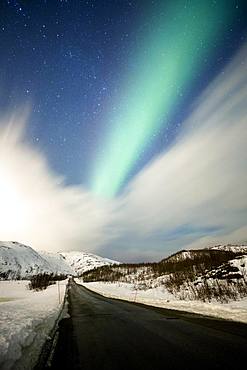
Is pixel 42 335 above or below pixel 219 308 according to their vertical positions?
below

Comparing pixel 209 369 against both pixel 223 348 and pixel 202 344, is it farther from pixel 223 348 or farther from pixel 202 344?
pixel 202 344

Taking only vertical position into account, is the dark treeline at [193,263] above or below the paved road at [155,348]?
above

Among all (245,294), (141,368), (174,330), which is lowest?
(141,368)

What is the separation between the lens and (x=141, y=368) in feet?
15.7

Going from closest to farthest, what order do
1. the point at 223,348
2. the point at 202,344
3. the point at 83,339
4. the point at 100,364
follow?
the point at 100,364 < the point at 223,348 < the point at 202,344 < the point at 83,339

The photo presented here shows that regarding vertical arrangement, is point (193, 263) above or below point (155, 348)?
above

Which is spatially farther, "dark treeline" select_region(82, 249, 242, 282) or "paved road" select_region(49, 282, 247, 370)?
"dark treeline" select_region(82, 249, 242, 282)

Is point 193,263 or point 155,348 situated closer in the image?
point 155,348

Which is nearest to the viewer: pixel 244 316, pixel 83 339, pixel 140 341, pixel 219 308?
pixel 140 341

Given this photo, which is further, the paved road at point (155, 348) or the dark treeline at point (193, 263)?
the dark treeline at point (193, 263)

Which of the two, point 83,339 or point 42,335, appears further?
point 42,335

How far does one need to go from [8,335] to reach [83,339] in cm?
221

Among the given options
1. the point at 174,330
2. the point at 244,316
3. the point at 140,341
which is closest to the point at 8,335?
the point at 140,341

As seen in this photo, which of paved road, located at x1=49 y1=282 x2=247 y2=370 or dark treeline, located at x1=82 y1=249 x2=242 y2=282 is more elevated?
dark treeline, located at x1=82 y1=249 x2=242 y2=282
